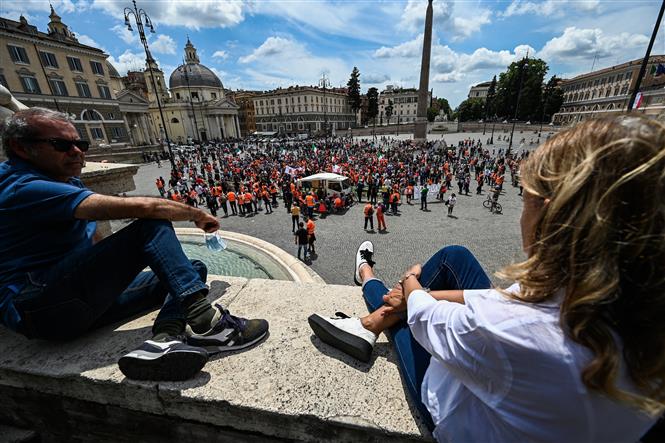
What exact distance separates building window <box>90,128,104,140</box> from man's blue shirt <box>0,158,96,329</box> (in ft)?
167

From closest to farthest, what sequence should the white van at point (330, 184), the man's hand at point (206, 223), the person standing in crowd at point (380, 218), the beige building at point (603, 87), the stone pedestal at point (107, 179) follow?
the man's hand at point (206, 223)
the stone pedestal at point (107, 179)
the person standing in crowd at point (380, 218)
the white van at point (330, 184)
the beige building at point (603, 87)

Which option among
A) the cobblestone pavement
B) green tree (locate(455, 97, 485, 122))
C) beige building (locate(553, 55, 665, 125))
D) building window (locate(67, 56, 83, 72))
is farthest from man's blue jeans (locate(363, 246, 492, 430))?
green tree (locate(455, 97, 485, 122))

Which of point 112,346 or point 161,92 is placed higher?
point 161,92

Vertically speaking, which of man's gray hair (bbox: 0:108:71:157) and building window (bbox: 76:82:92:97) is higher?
building window (bbox: 76:82:92:97)

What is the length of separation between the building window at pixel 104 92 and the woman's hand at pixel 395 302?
54.8 m

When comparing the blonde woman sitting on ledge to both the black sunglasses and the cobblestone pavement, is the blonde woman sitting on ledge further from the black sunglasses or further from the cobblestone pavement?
the cobblestone pavement

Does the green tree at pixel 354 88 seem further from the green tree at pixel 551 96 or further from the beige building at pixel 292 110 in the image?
the green tree at pixel 551 96

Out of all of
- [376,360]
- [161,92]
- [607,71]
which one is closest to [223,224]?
[376,360]

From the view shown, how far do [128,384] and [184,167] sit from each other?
30.2 metres

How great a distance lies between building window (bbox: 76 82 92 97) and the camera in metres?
38.7

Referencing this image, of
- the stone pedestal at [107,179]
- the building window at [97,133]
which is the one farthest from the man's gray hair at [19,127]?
the building window at [97,133]

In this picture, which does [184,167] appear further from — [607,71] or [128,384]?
[607,71]

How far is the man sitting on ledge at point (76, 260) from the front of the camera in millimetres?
1523

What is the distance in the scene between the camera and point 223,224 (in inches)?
506
